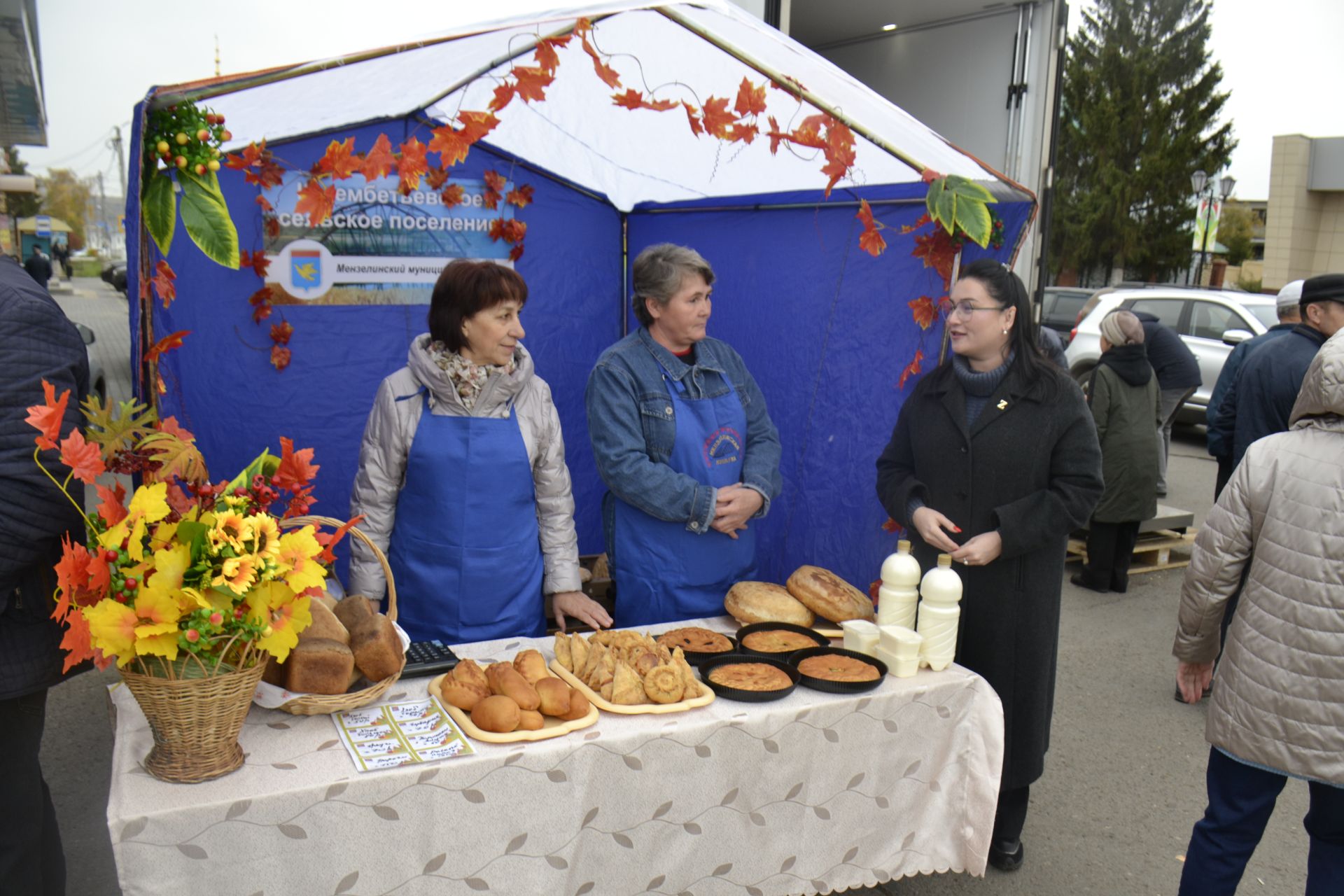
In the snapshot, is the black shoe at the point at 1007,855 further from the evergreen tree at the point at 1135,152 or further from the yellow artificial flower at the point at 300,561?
the evergreen tree at the point at 1135,152

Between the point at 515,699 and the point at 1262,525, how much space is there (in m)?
1.78

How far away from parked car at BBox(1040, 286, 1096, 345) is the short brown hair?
1277cm

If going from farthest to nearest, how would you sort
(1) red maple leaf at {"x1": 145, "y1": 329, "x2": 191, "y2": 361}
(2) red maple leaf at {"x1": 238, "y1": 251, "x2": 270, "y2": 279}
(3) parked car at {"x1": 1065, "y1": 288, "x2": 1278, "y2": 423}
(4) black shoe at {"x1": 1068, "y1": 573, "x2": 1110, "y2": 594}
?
(3) parked car at {"x1": 1065, "y1": 288, "x2": 1278, "y2": 423}
(4) black shoe at {"x1": 1068, "y1": 573, "x2": 1110, "y2": 594}
(2) red maple leaf at {"x1": 238, "y1": 251, "x2": 270, "y2": 279}
(1) red maple leaf at {"x1": 145, "y1": 329, "x2": 191, "y2": 361}

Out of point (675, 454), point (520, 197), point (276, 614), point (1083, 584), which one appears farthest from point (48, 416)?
point (1083, 584)

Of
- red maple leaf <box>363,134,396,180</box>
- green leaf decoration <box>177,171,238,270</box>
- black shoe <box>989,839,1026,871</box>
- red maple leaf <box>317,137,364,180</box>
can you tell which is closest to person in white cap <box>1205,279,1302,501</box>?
black shoe <box>989,839,1026,871</box>

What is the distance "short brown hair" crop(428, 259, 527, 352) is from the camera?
8.68ft

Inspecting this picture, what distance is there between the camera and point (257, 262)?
393 centimetres

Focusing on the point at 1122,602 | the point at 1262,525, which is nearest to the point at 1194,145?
the point at 1122,602

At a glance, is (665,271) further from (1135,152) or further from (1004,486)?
(1135,152)

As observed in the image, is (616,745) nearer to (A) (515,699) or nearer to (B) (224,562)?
(A) (515,699)

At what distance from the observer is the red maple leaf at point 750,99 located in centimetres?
285

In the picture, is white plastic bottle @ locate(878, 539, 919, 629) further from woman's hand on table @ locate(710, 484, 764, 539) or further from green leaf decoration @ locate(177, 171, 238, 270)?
green leaf decoration @ locate(177, 171, 238, 270)

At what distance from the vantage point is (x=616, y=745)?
191 cm

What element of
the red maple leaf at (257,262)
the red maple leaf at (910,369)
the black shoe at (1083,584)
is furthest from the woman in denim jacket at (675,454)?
the black shoe at (1083,584)
